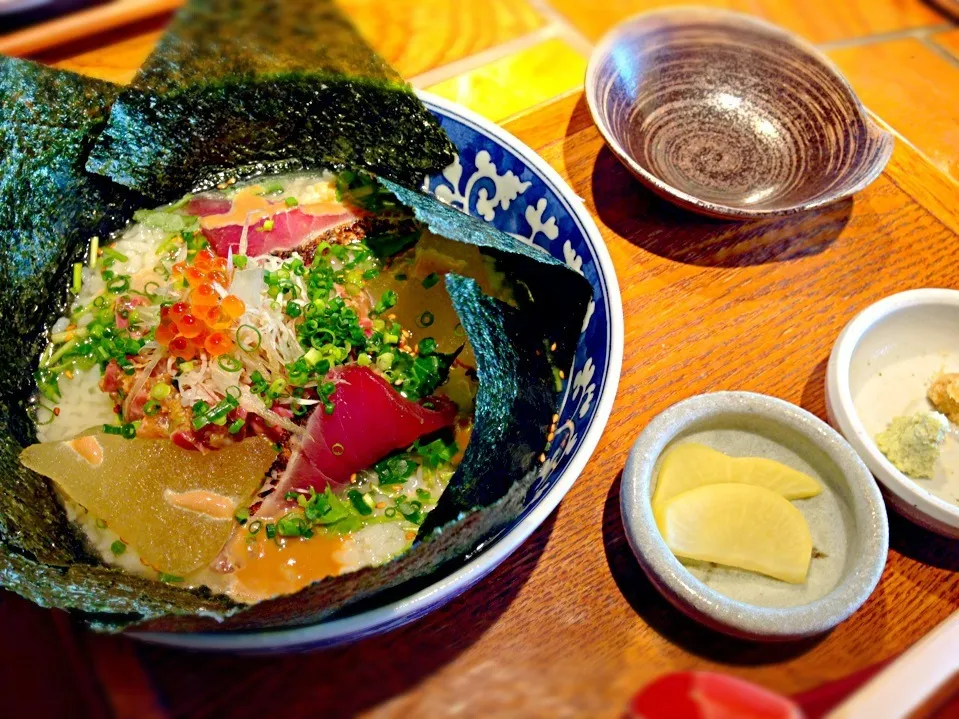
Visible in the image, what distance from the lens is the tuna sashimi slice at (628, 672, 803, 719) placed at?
0.58m

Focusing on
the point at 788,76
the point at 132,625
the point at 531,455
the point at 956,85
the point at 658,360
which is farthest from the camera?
the point at 956,85

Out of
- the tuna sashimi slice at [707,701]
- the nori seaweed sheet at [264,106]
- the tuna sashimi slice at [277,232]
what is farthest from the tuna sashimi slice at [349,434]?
the tuna sashimi slice at [707,701]

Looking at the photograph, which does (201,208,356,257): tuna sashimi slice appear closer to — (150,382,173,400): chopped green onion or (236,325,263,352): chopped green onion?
(236,325,263,352): chopped green onion

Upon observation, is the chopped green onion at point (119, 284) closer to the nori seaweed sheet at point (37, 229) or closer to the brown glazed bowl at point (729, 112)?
the nori seaweed sheet at point (37, 229)

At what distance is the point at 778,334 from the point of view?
1.44m

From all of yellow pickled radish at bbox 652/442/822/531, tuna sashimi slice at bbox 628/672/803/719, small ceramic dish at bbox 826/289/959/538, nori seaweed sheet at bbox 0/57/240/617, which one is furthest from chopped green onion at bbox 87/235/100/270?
small ceramic dish at bbox 826/289/959/538

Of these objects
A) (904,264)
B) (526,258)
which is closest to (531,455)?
(526,258)

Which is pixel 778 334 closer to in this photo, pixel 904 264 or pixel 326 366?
pixel 904 264

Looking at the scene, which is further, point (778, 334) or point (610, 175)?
point (610, 175)

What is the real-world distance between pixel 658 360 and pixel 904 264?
66cm

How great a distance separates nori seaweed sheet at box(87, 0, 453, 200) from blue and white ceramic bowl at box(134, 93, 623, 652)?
3.0 inches

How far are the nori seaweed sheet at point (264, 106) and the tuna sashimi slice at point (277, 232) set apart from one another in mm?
145

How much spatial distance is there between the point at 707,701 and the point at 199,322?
0.99 metres

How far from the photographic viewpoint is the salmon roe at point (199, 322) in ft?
3.94
